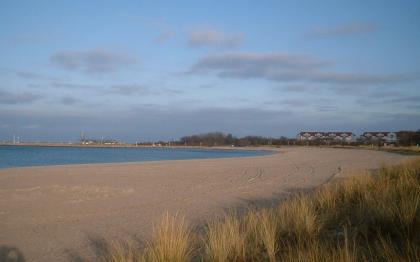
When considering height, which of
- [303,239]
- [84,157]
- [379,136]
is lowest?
[84,157]

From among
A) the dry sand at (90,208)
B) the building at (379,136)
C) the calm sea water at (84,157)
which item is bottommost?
the dry sand at (90,208)

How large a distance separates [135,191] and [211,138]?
483ft

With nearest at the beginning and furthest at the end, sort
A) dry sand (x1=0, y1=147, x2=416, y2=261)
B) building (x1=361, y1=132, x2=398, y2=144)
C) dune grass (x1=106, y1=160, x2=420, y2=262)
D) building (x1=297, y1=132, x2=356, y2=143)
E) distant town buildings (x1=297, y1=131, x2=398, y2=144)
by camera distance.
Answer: dune grass (x1=106, y1=160, x2=420, y2=262) → dry sand (x1=0, y1=147, x2=416, y2=261) → building (x1=361, y1=132, x2=398, y2=144) → distant town buildings (x1=297, y1=131, x2=398, y2=144) → building (x1=297, y1=132, x2=356, y2=143)

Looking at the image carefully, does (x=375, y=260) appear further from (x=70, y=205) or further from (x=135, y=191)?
(x=135, y=191)

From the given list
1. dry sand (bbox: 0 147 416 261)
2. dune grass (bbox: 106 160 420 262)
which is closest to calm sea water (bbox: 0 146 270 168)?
Answer: dry sand (bbox: 0 147 416 261)

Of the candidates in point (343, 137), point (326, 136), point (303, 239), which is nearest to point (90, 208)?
point (303, 239)

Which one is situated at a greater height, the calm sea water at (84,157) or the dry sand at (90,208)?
the calm sea water at (84,157)

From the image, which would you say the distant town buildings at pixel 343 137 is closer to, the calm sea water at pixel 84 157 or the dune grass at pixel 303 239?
the calm sea water at pixel 84 157

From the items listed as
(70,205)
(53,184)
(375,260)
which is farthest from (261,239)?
(53,184)

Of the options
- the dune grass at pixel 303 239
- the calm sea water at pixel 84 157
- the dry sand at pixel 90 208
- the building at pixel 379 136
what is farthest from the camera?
the building at pixel 379 136

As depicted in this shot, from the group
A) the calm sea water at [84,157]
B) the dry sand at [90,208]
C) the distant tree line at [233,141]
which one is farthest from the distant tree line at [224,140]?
the dry sand at [90,208]

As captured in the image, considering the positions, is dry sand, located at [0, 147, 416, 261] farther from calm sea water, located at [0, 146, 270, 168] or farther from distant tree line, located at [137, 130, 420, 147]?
distant tree line, located at [137, 130, 420, 147]

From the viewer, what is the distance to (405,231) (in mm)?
5387

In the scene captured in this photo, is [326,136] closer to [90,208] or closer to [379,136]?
[379,136]
